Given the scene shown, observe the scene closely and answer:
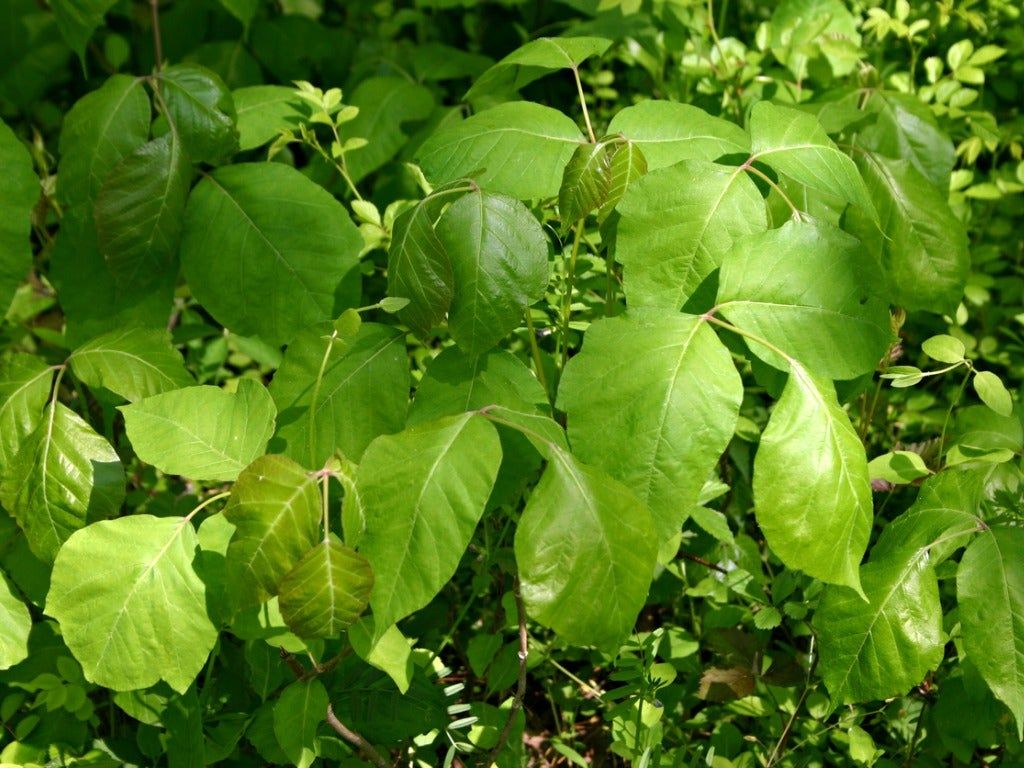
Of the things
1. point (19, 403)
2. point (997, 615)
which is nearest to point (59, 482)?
point (19, 403)

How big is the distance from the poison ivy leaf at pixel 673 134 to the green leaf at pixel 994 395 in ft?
1.80

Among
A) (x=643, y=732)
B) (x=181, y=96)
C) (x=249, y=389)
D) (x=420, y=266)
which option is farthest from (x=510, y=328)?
(x=181, y=96)

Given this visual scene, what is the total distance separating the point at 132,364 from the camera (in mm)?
1646

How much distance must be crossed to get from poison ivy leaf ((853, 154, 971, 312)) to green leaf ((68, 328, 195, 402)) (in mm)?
1290

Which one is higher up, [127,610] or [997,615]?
[127,610]

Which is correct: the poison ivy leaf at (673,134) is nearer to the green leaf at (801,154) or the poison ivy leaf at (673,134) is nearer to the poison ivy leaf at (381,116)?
the green leaf at (801,154)

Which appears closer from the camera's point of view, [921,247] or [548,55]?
[548,55]

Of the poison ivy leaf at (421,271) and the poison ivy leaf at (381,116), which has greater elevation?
the poison ivy leaf at (421,271)

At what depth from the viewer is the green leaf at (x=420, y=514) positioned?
1.24 metres

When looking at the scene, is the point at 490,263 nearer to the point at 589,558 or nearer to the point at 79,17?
the point at 589,558

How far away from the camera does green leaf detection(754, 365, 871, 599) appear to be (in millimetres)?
1294

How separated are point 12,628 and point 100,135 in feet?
2.98

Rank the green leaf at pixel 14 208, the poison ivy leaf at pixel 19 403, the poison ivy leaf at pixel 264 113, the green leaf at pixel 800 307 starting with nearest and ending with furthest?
the green leaf at pixel 800 307, the poison ivy leaf at pixel 19 403, the green leaf at pixel 14 208, the poison ivy leaf at pixel 264 113

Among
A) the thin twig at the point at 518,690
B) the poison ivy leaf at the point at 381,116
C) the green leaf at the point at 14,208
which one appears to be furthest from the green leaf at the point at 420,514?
the poison ivy leaf at the point at 381,116
